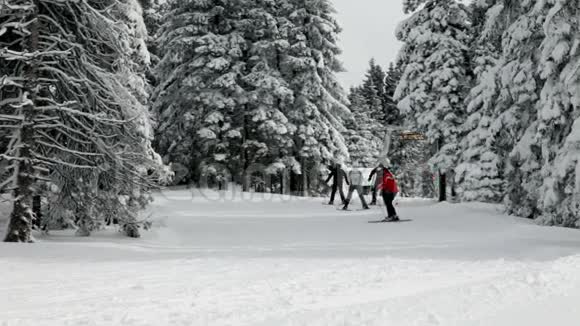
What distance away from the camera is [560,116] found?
502 inches

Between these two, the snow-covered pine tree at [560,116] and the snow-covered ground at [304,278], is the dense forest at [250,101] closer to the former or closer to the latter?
the snow-covered pine tree at [560,116]

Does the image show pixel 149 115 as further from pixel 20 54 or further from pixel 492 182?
pixel 492 182

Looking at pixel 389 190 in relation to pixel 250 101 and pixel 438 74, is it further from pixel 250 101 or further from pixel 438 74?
pixel 250 101

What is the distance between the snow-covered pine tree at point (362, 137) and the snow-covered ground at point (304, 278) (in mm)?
38957

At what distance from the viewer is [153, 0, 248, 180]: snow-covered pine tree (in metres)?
27.2

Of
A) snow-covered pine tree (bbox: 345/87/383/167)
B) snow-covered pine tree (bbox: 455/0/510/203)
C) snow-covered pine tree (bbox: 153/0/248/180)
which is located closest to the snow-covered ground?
snow-covered pine tree (bbox: 455/0/510/203)

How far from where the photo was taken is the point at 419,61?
22.8 m

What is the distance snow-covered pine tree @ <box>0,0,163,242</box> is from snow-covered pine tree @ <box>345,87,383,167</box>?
3911 cm

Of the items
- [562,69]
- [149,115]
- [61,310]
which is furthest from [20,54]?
[562,69]

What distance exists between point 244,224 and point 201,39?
49.5 feet

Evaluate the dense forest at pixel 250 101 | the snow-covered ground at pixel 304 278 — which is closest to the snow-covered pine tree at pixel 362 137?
the dense forest at pixel 250 101

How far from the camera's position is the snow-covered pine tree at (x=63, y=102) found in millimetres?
9938

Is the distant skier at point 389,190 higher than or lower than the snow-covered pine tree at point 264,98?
lower

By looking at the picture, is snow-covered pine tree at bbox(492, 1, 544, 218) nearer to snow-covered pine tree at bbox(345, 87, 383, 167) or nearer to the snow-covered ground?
the snow-covered ground
